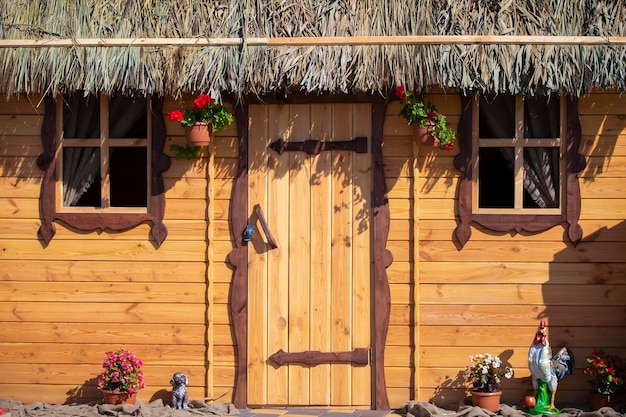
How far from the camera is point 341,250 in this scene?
915 cm

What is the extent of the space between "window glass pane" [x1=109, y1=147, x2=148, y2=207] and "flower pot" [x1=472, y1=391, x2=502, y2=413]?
10.6ft

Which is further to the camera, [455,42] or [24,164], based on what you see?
[24,164]

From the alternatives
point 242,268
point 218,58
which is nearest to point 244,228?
point 242,268

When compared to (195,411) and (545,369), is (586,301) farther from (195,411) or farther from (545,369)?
(195,411)

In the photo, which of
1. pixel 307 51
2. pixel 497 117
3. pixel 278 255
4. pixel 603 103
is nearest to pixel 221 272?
pixel 278 255

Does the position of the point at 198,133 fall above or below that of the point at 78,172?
above

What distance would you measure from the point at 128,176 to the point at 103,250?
66cm

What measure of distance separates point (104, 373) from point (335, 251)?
2.14 metres

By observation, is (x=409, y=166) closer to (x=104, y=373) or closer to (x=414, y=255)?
(x=414, y=255)

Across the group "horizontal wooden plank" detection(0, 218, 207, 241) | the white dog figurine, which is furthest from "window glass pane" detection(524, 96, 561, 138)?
the white dog figurine

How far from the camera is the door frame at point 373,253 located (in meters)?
9.08

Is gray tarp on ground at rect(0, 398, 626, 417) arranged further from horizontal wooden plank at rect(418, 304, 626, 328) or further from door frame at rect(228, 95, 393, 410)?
horizontal wooden plank at rect(418, 304, 626, 328)

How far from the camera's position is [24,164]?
9.38 meters

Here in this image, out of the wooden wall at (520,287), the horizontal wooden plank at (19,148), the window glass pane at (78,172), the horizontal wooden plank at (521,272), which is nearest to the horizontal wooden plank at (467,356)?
the wooden wall at (520,287)
